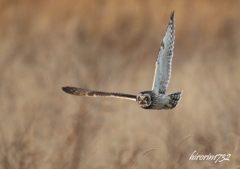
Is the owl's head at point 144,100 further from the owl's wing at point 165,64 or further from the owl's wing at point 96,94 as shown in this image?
the owl's wing at point 165,64

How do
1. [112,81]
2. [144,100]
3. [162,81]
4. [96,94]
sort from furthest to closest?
[112,81]
[162,81]
[96,94]
[144,100]

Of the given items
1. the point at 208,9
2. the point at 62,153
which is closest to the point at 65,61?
the point at 62,153

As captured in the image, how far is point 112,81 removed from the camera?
5.62 metres

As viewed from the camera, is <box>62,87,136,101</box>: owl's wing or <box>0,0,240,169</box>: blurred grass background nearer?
<box>62,87,136,101</box>: owl's wing

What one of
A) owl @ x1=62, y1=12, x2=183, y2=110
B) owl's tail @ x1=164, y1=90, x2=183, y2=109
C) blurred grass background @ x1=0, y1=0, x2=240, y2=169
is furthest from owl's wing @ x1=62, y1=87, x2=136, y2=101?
owl's tail @ x1=164, y1=90, x2=183, y2=109

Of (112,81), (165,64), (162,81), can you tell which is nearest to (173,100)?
(162,81)

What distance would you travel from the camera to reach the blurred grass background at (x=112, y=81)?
4.52 meters

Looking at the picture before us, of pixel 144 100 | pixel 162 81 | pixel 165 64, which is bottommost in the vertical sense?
pixel 144 100

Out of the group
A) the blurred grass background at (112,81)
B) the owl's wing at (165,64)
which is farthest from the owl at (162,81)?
the blurred grass background at (112,81)

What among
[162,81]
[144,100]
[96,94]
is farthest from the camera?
[162,81]

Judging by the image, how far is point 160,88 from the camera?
14.6 ft

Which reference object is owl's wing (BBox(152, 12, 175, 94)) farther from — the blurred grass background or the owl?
the blurred grass background

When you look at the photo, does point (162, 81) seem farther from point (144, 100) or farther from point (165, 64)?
point (144, 100)

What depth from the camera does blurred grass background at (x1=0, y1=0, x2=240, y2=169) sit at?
4.52 m
